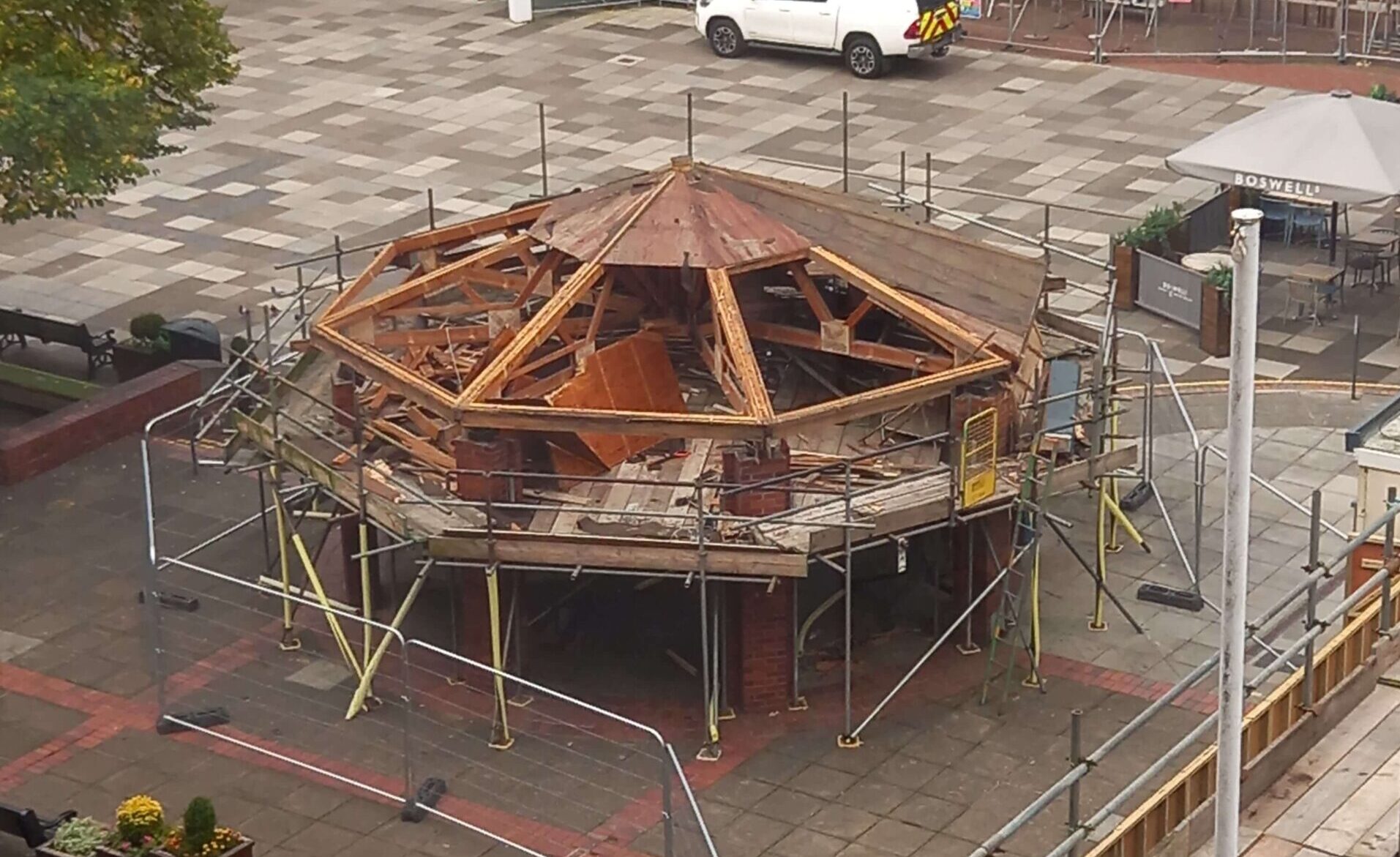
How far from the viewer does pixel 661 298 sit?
74.1ft

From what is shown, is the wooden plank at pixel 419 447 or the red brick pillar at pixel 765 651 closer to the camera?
the red brick pillar at pixel 765 651

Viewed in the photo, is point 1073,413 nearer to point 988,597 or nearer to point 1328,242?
point 988,597

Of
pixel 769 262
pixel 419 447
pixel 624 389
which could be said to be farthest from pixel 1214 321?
pixel 419 447

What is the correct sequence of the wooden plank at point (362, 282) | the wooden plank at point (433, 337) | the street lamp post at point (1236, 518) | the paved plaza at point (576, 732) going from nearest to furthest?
the street lamp post at point (1236, 518) < the paved plaza at point (576, 732) < the wooden plank at point (433, 337) < the wooden plank at point (362, 282)

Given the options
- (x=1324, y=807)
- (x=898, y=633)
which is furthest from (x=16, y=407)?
(x=1324, y=807)

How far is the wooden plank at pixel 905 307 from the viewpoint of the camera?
2138 centimetres

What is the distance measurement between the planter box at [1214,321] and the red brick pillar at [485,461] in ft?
36.6

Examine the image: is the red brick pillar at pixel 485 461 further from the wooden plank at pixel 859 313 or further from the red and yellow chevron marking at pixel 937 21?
the red and yellow chevron marking at pixel 937 21

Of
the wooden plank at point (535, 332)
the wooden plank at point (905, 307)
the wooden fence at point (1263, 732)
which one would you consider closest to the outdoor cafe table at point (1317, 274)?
the wooden plank at point (905, 307)

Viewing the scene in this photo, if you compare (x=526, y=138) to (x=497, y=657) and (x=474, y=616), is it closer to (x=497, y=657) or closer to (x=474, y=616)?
(x=474, y=616)

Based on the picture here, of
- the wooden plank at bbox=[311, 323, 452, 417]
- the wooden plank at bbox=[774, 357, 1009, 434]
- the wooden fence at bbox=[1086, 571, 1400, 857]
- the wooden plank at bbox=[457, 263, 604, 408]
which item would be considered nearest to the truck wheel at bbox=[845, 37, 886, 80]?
the wooden plank at bbox=[457, 263, 604, 408]

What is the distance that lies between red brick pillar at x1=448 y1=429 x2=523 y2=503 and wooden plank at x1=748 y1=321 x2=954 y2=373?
2.71m

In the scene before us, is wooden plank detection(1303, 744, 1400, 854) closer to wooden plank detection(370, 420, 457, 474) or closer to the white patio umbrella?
wooden plank detection(370, 420, 457, 474)

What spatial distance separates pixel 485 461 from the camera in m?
20.7
